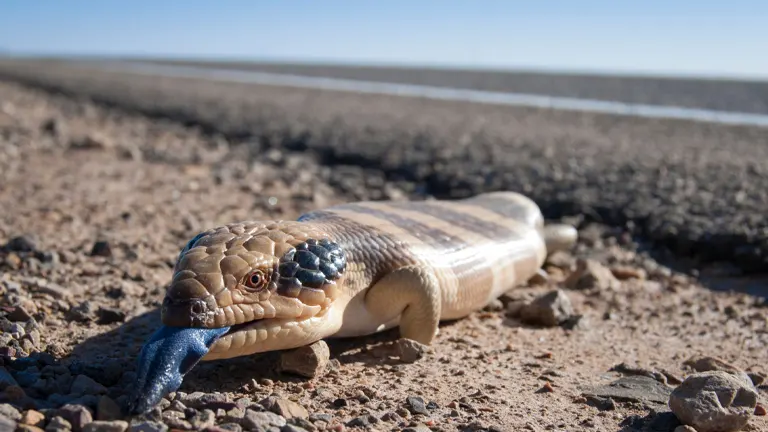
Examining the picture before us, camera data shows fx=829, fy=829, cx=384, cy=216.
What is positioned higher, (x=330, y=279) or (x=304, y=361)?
(x=330, y=279)

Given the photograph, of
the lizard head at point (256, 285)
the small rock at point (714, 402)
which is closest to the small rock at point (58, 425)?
the lizard head at point (256, 285)

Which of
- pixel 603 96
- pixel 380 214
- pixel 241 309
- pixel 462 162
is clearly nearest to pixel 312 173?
pixel 462 162

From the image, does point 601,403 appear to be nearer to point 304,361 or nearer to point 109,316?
point 304,361

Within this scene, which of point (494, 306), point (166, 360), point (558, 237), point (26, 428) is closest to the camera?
point (26, 428)

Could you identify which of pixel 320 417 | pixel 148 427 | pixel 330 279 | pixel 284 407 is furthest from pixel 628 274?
pixel 148 427

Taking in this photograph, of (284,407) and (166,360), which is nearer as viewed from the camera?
(166,360)

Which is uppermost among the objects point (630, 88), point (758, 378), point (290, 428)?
point (630, 88)

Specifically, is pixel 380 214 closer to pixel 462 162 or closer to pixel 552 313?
pixel 552 313
